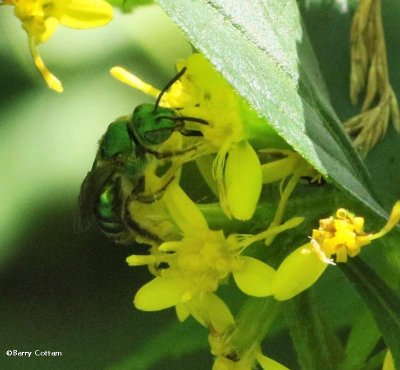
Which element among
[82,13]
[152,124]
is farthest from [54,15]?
[152,124]

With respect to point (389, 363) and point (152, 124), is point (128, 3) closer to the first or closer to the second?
point (152, 124)

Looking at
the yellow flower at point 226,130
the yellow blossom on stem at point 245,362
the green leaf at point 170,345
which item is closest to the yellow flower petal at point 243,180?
the yellow flower at point 226,130

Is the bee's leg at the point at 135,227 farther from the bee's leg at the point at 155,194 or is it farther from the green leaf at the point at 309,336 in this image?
the green leaf at the point at 309,336

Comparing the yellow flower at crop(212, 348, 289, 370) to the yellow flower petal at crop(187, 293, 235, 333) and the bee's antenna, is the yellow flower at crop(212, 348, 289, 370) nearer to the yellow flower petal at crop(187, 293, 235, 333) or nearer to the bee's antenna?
the yellow flower petal at crop(187, 293, 235, 333)

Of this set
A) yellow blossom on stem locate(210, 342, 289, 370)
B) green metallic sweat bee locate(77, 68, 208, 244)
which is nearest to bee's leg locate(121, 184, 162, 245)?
green metallic sweat bee locate(77, 68, 208, 244)

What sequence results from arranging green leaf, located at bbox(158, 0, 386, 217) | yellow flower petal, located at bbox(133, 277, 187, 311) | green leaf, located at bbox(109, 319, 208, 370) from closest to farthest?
green leaf, located at bbox(158, 0, 386, 217)
yellow flower petal, located at bbox(133, 277, 187, 311)
green leaf, located at bbox(109, 319, 208, 370)
